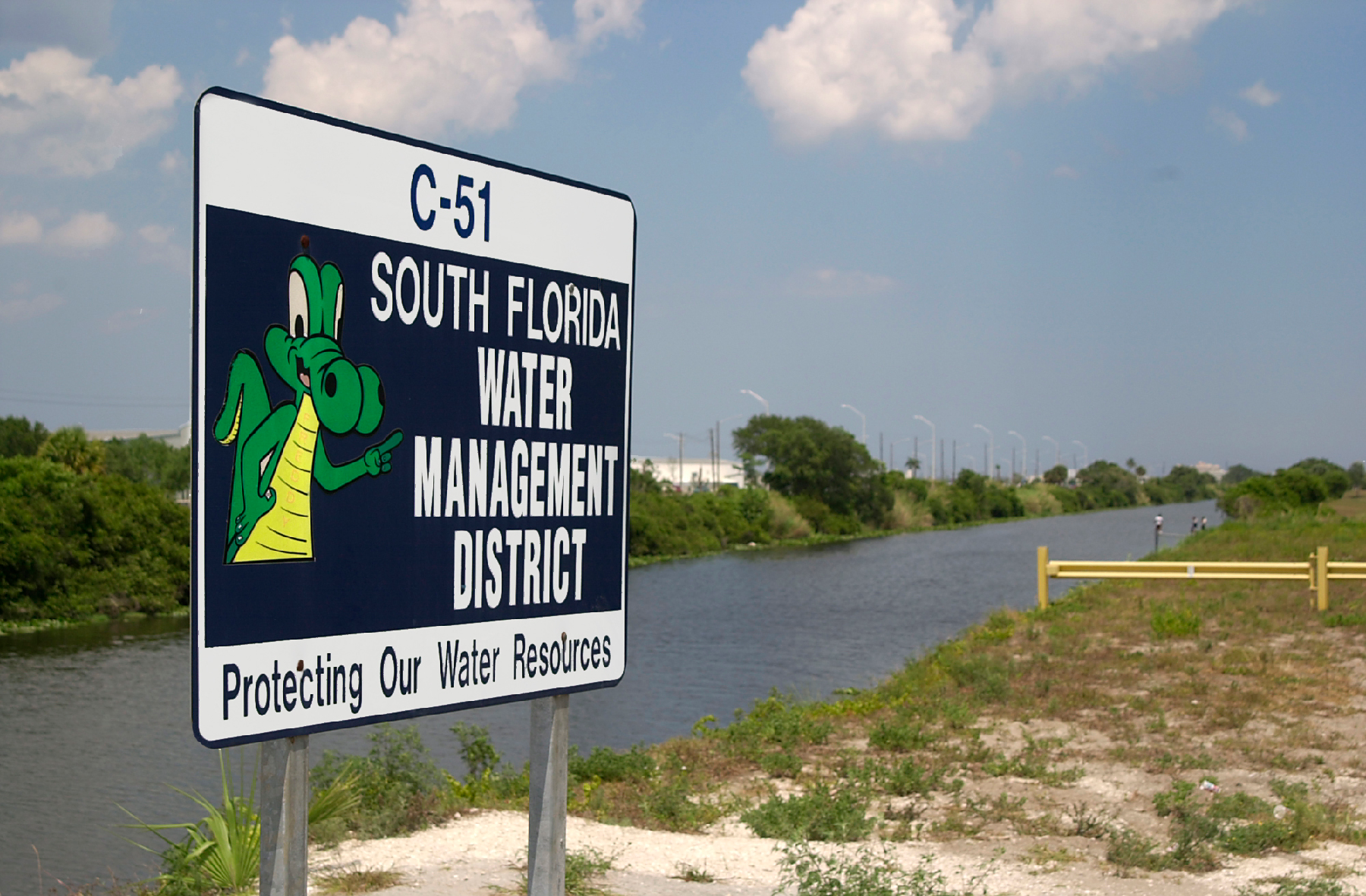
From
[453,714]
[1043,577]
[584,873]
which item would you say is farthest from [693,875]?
[1043,577]

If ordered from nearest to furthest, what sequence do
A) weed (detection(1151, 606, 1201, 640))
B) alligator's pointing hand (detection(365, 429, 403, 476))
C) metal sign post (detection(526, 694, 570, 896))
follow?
alligator's pointing hand (detection(365, 429, 403, 476))
metal sign post (detection(526, 694, 570, 896))
weed (detection(1151, 606, 1201, 640))

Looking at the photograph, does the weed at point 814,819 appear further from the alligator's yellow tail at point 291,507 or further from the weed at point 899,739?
the alligator's yellow tail at point 291,507

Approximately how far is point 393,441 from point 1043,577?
20200 mm

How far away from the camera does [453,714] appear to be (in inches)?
738

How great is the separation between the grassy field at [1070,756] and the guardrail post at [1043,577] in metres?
1.82

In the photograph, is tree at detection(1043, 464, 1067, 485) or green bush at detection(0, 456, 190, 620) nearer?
green bush at detection(0, 456, 190, 620)

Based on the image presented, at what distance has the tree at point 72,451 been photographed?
45125mm

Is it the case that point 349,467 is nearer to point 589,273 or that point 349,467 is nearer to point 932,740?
point 589,273

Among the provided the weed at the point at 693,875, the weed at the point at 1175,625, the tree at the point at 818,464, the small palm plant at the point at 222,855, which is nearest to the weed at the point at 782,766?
the weed at the point at 693,875

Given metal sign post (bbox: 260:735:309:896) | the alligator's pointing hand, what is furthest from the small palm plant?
the alligator's pointing hand

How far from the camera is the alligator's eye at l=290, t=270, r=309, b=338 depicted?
2691mm

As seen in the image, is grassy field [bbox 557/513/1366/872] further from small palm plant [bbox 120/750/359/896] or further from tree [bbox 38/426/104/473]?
tree [bbox 38/426/104/473]

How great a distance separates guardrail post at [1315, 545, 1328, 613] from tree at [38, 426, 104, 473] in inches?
1583

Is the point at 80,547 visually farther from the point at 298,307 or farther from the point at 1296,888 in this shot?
the point at 298,307
